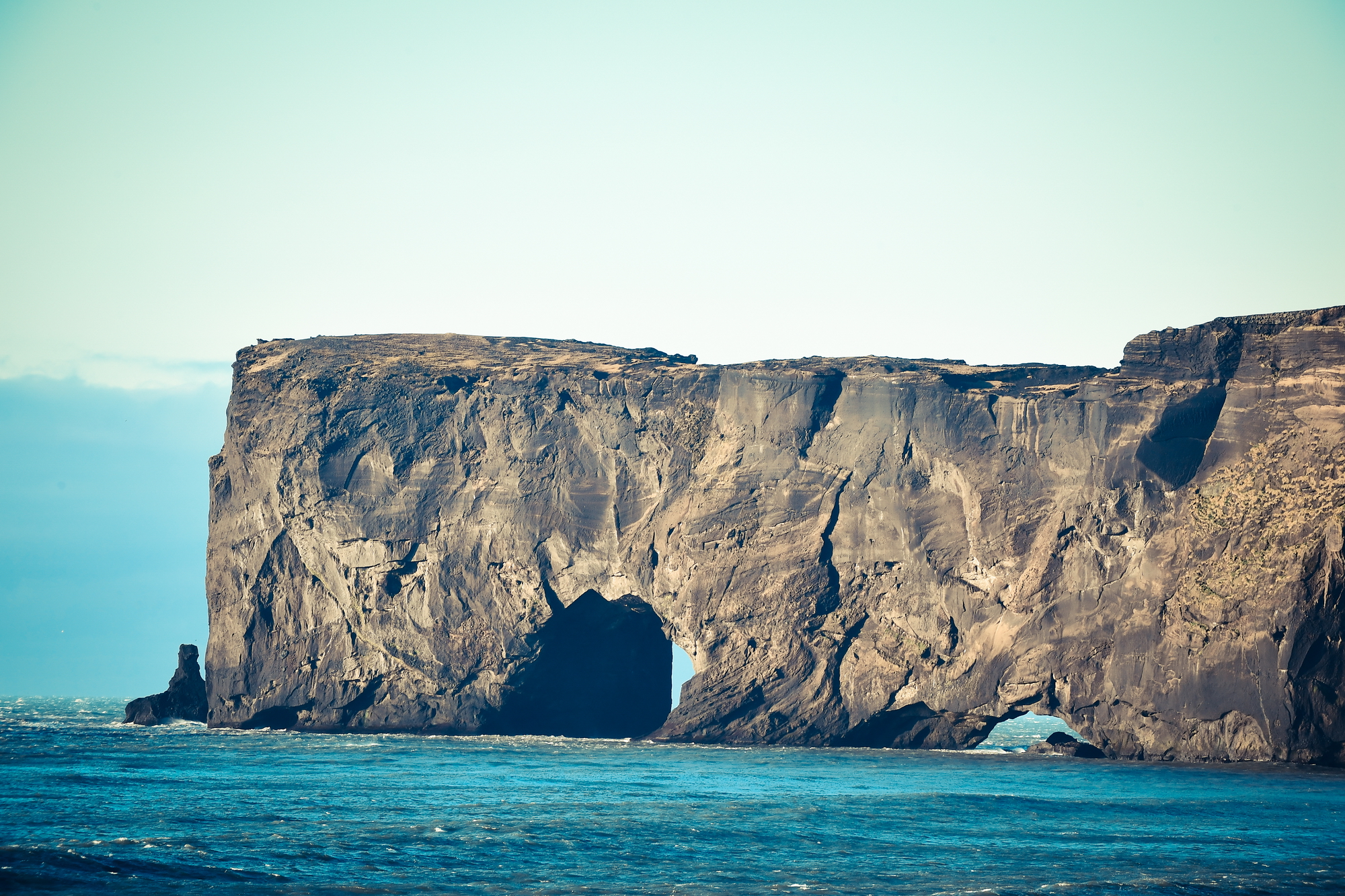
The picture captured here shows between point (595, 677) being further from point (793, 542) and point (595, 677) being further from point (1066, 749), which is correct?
point (1066, 749)

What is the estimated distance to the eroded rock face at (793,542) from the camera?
50750 millimetres

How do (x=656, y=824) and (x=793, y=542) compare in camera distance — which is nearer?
(x=656, y=824)

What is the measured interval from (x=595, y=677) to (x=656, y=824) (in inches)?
1253

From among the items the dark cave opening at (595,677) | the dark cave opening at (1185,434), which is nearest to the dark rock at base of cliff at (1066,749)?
the dark cave opening at (1185,434)

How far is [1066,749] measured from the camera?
193 ft

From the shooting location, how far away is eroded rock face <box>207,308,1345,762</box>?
167 feet

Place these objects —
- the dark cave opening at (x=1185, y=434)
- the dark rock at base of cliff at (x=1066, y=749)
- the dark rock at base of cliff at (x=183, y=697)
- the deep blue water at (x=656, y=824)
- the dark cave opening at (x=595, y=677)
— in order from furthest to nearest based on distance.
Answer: the dark rock at base of cliff at (x=183, y=697)
the dark cave opening at (x=595, y=677)
the dark rock at base of cliff at (x=1066, y=749)
the dark cave opening at (x=1185, y=434)
the deep blue water at (x=656, y=824)

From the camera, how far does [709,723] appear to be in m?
59.7

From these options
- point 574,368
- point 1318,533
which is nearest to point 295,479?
point 574,368

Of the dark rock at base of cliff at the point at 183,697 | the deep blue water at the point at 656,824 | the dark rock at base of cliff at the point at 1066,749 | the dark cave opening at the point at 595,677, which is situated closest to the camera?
the deep blue water at the point at 656,824

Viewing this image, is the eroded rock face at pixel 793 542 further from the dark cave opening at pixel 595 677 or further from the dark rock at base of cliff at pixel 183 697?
the dark rock at base of cliff at pixel 183 697

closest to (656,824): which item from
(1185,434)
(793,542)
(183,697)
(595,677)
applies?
(793,542)

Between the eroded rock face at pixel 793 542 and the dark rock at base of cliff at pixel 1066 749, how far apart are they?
1.35 meters

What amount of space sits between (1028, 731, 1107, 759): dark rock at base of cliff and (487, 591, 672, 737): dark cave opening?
708 inches
